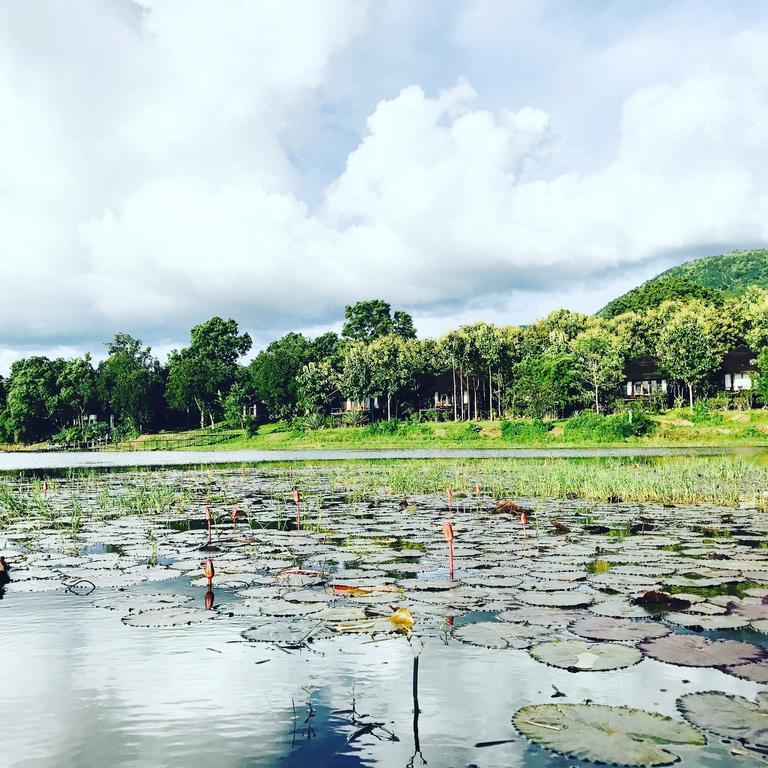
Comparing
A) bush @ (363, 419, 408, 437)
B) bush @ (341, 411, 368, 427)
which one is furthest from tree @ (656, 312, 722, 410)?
bush @ (341, 411, 368, 427)

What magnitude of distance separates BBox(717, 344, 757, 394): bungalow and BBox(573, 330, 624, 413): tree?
11.7 meters

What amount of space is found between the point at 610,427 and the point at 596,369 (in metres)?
12.8

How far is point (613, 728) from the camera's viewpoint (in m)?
4.63

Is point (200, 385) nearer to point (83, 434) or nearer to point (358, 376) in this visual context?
point (83, 434)

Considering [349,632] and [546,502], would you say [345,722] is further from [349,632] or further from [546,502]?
[546,502]

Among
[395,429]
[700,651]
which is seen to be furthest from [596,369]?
[700,651]

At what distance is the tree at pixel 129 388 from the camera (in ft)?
323

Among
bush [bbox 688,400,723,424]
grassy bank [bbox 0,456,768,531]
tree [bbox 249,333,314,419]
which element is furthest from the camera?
tree [bbox 249,333,314,419]

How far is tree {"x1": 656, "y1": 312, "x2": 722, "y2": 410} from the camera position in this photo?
6800cm

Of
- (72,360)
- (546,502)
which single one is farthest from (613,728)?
(72,360)

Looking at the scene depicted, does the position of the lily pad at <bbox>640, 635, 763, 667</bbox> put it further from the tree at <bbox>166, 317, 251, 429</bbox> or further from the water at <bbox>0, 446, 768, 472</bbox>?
the tree at <bbox>166, 317, 251, 429</bbox>

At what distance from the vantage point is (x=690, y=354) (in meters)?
68.2

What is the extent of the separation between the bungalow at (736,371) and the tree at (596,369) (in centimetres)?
1173

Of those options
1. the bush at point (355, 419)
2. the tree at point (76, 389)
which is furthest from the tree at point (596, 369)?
the tree at point (76, 389)
